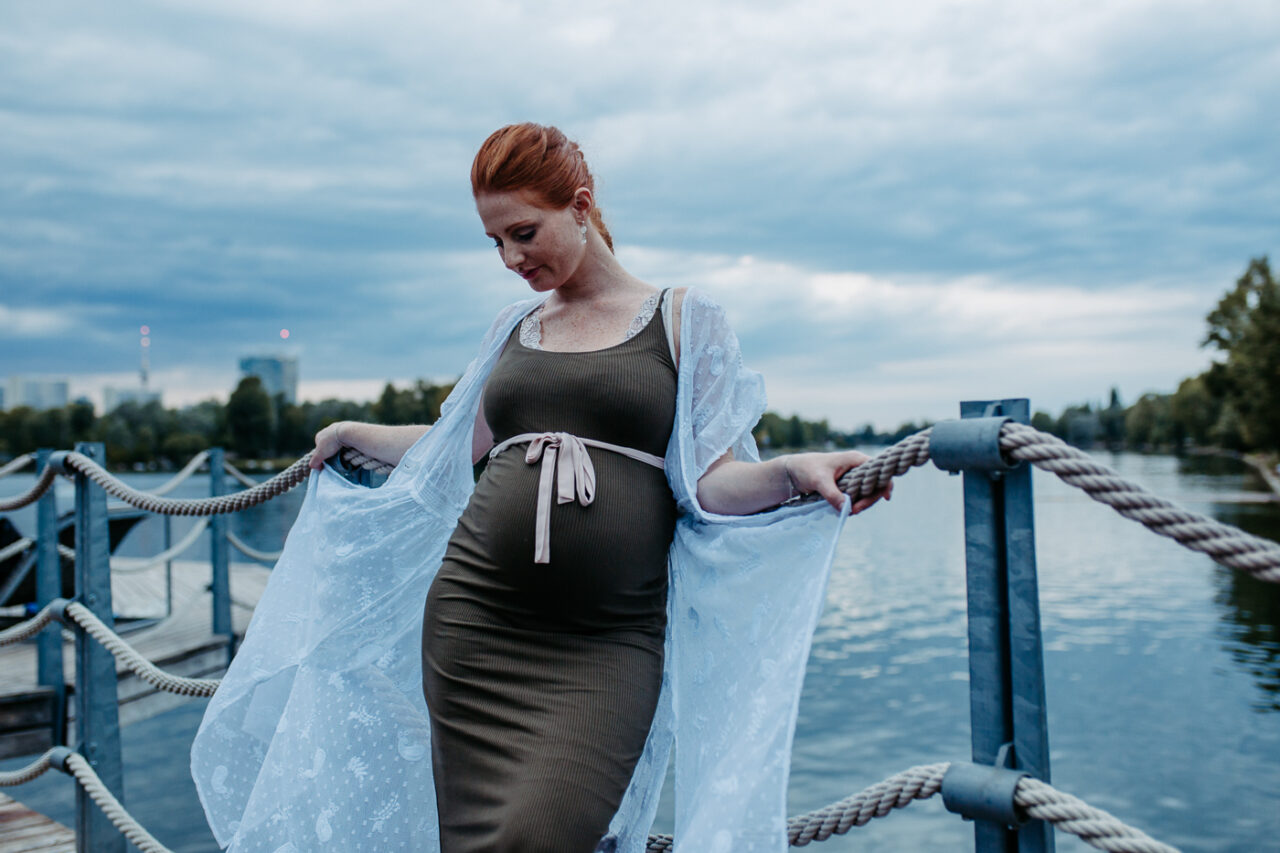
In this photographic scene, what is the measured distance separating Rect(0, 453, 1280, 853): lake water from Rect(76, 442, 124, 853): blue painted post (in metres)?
5.98

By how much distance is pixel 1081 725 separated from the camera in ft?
50.9

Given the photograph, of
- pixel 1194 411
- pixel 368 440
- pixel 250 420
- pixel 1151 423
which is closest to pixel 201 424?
pixel 250 420

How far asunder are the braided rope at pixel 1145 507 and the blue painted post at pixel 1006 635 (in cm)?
6

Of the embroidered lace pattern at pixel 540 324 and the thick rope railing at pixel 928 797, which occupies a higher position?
the embroidered lace pattern at pixel 540 324

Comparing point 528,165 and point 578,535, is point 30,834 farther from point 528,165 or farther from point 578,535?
point 528,165

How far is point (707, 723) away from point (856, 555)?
107 feet

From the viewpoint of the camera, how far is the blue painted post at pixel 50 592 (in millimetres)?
4402

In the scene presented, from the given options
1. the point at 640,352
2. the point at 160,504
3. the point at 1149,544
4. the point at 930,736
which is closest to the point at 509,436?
the point at 640,352

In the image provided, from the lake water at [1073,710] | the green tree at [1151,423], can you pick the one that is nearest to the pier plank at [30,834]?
the lake water at [1073,710]

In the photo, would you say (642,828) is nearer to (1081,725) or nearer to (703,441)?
(703,441)

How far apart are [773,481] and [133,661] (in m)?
1.94

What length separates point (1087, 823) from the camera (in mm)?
1243

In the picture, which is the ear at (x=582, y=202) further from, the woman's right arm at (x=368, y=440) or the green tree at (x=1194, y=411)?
the green tree at (x=1194, y=411)

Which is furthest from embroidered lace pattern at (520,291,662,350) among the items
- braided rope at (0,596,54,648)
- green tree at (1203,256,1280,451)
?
green tree at (1203,256,1280,451)
